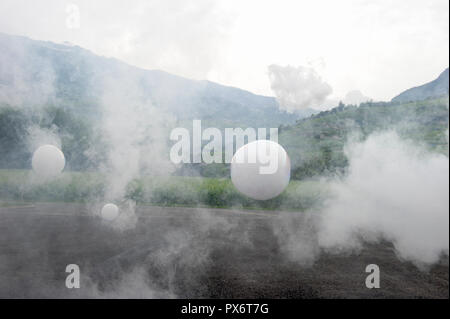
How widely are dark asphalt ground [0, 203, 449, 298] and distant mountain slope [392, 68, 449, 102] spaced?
4697mm

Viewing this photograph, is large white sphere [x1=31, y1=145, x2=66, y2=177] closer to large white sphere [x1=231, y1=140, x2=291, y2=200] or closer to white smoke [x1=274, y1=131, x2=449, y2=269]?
large white sphere [x1=231, y1=140, x2=291, y2=200]

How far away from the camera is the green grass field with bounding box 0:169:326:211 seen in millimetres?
14531

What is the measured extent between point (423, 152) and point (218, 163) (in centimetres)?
1134

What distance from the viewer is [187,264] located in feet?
27.3

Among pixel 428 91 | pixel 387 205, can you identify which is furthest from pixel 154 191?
pixel 428 91

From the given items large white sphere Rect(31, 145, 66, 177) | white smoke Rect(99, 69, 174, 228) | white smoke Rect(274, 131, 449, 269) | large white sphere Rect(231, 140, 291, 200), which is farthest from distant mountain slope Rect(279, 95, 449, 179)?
large white sphere Rect(31, 145, 66, 177)

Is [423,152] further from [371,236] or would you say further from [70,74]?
[70,74]

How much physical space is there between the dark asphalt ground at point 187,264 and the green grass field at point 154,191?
191cm

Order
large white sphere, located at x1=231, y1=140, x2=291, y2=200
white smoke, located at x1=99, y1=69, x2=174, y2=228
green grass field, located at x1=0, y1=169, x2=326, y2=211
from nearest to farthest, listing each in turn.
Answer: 1. large white sphere, located at x1=231, y1=140, x2=291, y2=200
2. white smoke, located at x1=99, y1=69, x2=174, y2=228
3. green grass field, located at x1=0, y1=169, x2=326, y2=211

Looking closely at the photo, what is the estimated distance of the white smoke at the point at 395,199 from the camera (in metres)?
6.48

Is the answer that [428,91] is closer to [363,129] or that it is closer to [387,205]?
[363,129]

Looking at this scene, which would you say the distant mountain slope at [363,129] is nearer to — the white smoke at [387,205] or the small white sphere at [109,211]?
the white smoke at [387,205]

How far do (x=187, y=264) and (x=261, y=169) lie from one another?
3.55 m
